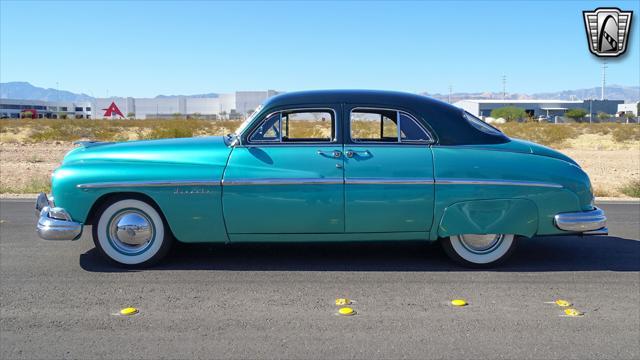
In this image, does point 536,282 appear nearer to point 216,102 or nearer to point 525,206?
point 525,206

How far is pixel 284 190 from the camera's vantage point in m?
5.18

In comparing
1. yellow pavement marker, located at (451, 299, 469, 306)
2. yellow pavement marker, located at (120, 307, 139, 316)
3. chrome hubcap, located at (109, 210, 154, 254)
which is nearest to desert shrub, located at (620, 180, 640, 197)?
yellow pavement marker, located at (451, 299, 469, 306)

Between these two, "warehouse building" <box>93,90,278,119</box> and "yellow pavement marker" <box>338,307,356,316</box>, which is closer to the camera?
"yellow pavement marker" <box>338,307,356,316</box>

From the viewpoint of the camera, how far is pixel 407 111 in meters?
5.45

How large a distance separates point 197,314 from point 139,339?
53cm

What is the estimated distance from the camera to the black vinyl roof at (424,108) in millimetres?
5402

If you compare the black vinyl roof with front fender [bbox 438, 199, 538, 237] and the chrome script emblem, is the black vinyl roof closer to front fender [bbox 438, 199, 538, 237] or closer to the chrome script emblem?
front fender [bbox 438, 199, 538, 237]

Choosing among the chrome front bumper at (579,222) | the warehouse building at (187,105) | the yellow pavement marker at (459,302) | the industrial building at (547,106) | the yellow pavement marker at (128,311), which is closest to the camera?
the yellow pavement marker at (128,311)

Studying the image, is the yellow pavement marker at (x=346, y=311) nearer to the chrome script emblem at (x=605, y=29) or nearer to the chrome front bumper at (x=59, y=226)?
the chrome front bumper at (x=59, y=226)

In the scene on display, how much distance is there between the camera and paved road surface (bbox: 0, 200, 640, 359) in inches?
148

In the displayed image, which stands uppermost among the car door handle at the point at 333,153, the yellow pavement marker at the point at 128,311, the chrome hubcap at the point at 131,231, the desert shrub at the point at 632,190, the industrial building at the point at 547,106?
the industrial building at the point at 547,106

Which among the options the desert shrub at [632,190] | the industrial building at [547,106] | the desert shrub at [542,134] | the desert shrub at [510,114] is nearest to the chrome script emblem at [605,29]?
the desert shrub at [632,190]

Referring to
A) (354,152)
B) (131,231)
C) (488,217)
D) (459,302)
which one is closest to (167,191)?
(131,231)

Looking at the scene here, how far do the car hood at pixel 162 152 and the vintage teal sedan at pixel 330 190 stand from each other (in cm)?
2
